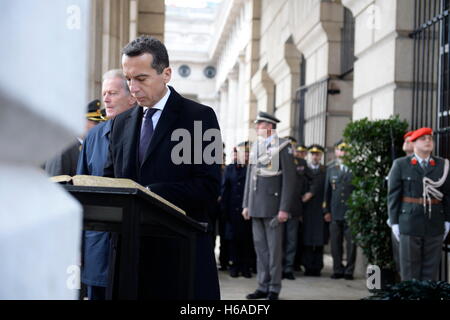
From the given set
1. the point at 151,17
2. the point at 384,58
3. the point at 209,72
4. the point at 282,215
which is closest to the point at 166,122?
the point at 282,215

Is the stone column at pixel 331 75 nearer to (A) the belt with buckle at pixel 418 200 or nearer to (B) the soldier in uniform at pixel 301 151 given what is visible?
(B) the soldier in uniform at pixel 301 151

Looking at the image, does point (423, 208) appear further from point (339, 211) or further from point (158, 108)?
point (158, 108)

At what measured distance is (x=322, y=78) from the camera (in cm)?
1310

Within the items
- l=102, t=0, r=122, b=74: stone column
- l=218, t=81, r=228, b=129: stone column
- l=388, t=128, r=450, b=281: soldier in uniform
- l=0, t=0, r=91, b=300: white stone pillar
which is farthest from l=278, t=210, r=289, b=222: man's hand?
l=218, t=81, r=228, b=129: stone column

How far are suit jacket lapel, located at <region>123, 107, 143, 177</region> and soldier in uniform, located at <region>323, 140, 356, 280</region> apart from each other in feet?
23.8

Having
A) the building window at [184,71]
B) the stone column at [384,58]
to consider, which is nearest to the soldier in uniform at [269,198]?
the stone column at [384,58]

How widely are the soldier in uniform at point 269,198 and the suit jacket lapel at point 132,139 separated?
4.85 meters

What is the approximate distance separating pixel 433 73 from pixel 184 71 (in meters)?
41.3

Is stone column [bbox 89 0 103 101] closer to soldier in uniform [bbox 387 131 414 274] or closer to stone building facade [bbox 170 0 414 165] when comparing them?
stone building facade [bbox 170 0 414 165]

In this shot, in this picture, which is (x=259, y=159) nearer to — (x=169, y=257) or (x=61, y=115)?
(x=169, y=257)

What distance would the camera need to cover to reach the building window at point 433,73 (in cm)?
716

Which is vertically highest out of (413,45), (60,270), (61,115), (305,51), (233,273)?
(305,51)

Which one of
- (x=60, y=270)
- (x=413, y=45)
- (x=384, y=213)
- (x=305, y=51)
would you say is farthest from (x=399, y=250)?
(x=305, y=51)

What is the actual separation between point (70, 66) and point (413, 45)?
7.79 m
